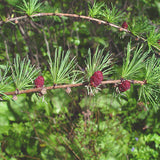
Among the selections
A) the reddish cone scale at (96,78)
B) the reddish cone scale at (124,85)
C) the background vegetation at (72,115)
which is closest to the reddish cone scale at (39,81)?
the reddish cone scale at (96,78)

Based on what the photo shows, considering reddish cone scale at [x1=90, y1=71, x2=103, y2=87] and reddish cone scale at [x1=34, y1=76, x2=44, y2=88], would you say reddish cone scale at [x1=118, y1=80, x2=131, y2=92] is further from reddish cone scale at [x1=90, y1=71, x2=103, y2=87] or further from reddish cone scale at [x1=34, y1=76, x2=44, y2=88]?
reddish cone scale at [x1=34, y1=76, x2=44, y2=88]

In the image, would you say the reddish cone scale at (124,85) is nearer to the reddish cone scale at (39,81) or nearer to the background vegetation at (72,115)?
the reddish cone scale at (39,81)

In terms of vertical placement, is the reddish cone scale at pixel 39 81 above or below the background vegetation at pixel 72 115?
above

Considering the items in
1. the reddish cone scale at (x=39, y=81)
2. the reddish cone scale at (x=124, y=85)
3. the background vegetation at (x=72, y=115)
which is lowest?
the background vegetation at (x=72, y=115)

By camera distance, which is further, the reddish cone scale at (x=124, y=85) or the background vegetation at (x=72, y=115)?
the background vegetation at (x=72, y=115)

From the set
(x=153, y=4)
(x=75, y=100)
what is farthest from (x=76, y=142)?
(x=153, y=4)

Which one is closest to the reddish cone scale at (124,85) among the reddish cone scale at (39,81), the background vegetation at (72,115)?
the reddish cone scale at (39,81)

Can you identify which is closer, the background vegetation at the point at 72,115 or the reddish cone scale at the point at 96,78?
A: the reddish cone scale at the point at 96,78

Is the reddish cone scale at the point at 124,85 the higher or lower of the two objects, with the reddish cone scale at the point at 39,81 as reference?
higher

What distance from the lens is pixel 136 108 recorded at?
Result: 1578 millimetres

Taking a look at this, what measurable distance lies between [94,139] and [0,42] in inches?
47.5

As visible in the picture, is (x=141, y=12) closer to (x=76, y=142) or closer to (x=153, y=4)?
(x=153, y=4)

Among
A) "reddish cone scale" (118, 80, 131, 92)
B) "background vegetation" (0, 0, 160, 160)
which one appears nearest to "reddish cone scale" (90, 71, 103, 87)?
"reddish cone scale" (118, 80, 131, 92)

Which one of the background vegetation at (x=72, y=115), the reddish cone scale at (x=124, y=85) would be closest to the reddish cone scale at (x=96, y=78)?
the reddish cone scale at (x=124, y=85)
